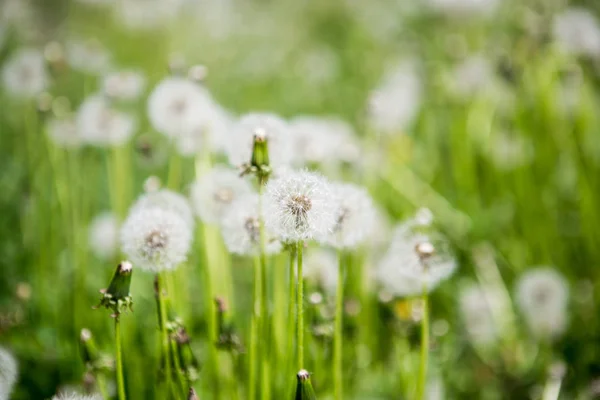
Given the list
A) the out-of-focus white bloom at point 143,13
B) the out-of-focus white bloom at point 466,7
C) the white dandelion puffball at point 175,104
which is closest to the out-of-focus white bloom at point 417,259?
the white dandelion puffball at point 175,104

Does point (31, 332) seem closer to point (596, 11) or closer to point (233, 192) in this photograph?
point (233, 192)

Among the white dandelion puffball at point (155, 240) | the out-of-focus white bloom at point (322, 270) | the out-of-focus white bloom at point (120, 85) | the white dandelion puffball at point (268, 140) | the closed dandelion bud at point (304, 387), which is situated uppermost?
the out-of-focus white bloom at point (120, 85)

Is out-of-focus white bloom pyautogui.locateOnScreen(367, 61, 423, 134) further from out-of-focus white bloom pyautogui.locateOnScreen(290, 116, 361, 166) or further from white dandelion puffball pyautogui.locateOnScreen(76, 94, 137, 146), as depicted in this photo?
white dandelion puffball pyautogui.locateOnScreen(76, 94, 137, 146)

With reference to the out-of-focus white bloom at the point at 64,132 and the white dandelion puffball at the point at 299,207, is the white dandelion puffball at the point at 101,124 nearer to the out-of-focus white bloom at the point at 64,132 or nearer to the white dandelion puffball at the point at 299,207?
the out-of-focus white bloom at the point at 64,132

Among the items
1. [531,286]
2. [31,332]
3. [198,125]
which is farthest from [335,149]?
[31,332]

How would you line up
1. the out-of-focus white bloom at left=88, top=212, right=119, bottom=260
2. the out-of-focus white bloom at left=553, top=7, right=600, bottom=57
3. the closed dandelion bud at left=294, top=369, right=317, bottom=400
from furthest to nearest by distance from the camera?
1. the out-of-focus white bloom at left=553, top=7, right=600, bottom=57
2. the out-of-focus white bloom at left=88, top=212, right=119, bottom=260
3. the closed dandelion bud at left=294, top=369, right=317, bottom=400

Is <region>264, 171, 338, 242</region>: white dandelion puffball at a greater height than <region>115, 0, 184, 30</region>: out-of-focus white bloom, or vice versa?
<region>115, 0, 184, 30</region>: out-of-focus white bloom

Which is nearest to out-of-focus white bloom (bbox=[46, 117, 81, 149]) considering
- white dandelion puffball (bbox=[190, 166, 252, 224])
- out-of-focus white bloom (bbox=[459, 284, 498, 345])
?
white dandelion puffball (bbox=[190, 166, 252, 224])
